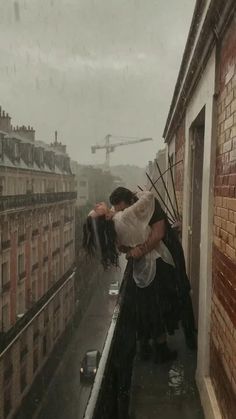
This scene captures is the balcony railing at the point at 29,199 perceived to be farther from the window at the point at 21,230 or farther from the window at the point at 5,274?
the window at the point at 5,274

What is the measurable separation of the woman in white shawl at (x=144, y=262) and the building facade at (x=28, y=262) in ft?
49.9

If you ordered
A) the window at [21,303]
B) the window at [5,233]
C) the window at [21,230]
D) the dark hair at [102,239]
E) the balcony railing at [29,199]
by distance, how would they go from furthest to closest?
1. the window at [21,230]
2. the window at [21,303]
3. the balcony railing at [29,199]
4. the window at [5,233]
5. the dark hair at [102,239]

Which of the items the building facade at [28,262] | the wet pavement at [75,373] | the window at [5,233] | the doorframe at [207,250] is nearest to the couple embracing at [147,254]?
the doorframe at [207,250]

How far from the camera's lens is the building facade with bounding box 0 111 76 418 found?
1956 centimetres

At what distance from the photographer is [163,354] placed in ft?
13.2

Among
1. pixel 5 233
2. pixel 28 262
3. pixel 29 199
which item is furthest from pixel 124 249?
pixel 29 199

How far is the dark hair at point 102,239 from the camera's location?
3.19 m

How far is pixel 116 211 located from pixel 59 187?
30700mm

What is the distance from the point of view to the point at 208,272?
316 centimetres

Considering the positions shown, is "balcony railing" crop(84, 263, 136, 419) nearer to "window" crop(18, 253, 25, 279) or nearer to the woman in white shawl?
the woman in white shawl

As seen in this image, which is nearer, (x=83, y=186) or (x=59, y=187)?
(x=59, y=187)

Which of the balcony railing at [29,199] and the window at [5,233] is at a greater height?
the balcony railing at [29,199]

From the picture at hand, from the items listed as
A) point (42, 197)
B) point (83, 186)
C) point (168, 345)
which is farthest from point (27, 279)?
point (83, 186)

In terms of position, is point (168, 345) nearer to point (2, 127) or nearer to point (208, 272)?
point (208, 272)
